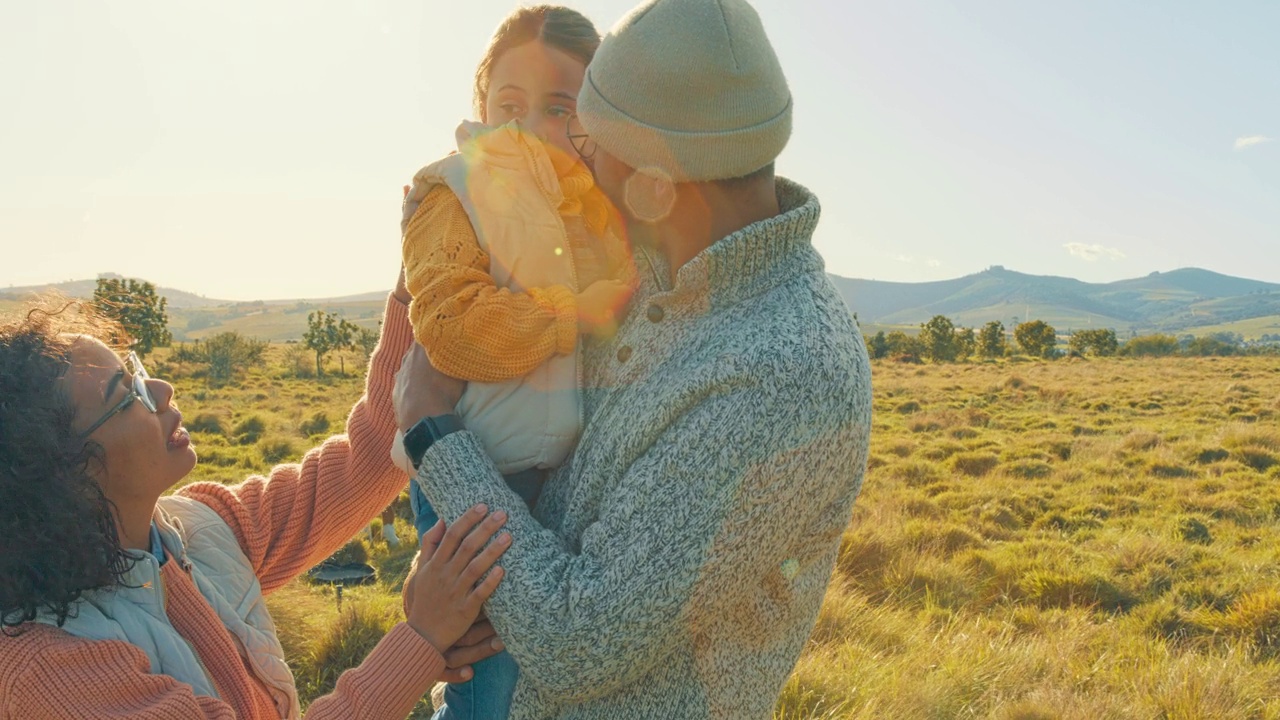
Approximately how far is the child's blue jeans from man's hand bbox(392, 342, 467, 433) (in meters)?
0.17

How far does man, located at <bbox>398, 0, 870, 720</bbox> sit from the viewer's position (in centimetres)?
147

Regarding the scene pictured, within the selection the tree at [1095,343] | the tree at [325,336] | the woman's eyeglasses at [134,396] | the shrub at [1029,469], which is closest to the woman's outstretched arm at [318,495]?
the woman's eyeglasses at [134,396]

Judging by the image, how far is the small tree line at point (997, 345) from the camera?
46781 mm

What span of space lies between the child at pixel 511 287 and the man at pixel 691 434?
74mm

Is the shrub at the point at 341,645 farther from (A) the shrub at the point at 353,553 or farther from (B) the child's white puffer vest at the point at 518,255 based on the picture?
(B) the child's white puffer vest at the point at 518,255

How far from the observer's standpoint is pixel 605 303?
188cm

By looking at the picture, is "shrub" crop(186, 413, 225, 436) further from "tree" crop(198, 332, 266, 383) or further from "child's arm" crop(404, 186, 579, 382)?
"child's arm" crop(404, 186, 579, 382)

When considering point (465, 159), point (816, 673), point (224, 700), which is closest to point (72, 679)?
point (224, 700)

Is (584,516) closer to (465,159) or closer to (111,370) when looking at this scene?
(465,159)

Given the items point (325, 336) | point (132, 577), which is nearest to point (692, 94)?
point (132, 577)

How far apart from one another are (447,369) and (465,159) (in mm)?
498

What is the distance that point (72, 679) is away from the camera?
1631 mm

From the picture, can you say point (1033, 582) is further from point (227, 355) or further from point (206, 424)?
point (227, 355)

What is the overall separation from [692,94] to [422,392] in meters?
0.81
